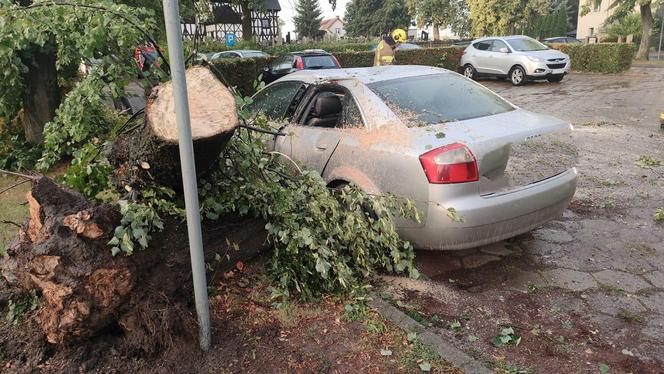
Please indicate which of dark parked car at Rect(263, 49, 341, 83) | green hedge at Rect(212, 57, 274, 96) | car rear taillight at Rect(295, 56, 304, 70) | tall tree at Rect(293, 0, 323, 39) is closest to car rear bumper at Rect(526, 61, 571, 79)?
dark parked car at Rect(263, 49, 341, 83)

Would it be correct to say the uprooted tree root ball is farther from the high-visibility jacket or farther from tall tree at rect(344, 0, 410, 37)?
tall tree at rect(344, 0, 410, 37)

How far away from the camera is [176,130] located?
261 cm

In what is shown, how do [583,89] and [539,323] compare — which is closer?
[539,323]

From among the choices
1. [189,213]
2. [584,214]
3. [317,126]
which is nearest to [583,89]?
[584,214]

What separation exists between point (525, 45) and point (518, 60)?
1000mm

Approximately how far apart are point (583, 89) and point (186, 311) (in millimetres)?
Answer: 16563

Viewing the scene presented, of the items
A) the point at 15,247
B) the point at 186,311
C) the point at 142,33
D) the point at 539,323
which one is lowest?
the point at 539,323

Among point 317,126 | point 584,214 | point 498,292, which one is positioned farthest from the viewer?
point 584,214

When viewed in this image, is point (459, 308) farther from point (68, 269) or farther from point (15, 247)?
point (15, 247)

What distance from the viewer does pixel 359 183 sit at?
409 centimetres

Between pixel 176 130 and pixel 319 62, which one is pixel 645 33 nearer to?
pixel 319 62

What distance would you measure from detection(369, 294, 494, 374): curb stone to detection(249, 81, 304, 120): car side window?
7.87 feet

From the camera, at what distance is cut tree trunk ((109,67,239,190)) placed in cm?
264

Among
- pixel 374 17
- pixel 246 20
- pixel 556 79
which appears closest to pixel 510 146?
pixel 556 79
